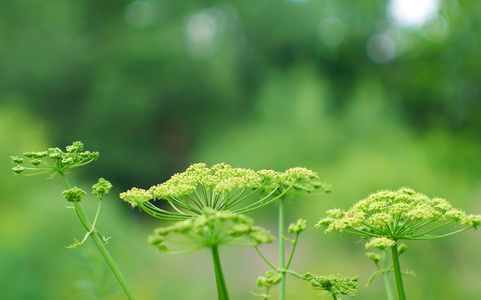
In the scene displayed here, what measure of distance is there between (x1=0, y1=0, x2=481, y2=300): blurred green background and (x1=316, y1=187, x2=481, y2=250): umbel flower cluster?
667cm

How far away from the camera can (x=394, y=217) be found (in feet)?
3.18

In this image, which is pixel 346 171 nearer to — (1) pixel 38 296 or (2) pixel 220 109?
(1) pixel 38 296

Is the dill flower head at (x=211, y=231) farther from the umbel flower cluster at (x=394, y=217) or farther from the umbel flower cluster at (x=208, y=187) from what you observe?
the umbel flower cluster at (x=394, y=217)

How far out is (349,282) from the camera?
90cm

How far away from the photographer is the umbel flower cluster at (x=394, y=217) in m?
0.89

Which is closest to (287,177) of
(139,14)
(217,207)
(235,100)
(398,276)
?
(217,207)

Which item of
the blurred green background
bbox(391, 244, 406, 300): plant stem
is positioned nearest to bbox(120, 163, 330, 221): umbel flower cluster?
bbox(391, 244, 406, 300): plant stem

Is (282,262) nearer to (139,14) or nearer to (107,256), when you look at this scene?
(107,256)

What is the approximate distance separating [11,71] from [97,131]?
3.26 m

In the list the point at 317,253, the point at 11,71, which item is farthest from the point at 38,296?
the point at 11,71

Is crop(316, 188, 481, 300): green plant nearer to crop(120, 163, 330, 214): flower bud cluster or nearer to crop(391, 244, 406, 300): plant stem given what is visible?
crop(391, 244, 406, 300): plant stem

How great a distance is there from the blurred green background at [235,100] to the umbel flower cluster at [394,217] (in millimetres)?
6674

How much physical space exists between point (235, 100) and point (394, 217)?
56.1 ft

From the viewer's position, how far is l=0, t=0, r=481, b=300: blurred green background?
848 cm
